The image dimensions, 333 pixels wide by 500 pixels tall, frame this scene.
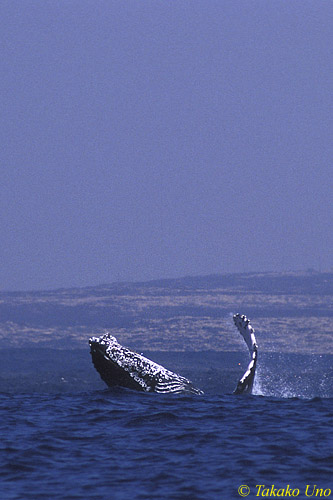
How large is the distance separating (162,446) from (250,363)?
8100mm

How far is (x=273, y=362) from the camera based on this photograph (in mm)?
109438

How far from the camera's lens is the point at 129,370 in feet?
71.2

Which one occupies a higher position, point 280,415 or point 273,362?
point 280,415

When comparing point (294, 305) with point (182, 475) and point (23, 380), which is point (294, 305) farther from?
point (182, 475)

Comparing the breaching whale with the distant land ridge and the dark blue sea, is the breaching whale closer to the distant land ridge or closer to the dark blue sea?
the dark blue sea

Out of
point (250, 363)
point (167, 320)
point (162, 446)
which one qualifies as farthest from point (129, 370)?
point (167, 320)

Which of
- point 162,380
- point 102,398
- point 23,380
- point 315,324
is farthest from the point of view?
point 315,324

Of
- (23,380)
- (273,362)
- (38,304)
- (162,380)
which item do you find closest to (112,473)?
(162,380)

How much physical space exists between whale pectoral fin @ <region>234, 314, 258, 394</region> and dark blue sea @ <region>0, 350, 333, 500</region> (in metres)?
0.59

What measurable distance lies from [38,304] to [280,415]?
16125 centimetres

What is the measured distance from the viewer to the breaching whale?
21.1 metres

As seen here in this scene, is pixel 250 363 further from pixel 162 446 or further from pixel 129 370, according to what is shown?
pixel 162 446

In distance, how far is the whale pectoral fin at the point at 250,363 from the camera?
→ 23000mm

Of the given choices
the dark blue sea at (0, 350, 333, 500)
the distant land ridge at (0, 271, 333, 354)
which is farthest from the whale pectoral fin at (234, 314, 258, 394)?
the distant land ridge at (0, 271, 333, 354)
